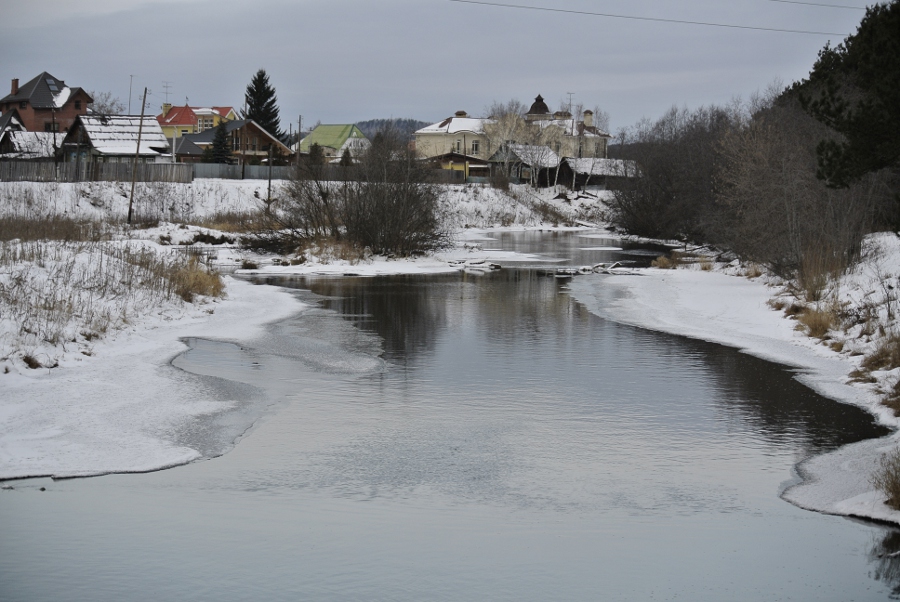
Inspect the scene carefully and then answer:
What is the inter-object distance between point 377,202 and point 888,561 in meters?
35.8

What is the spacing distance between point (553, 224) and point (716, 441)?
84.0 m

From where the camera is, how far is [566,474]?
10.3 meters

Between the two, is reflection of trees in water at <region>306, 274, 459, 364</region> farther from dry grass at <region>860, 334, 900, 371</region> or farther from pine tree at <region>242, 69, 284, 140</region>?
pine tree at <region>242, 69, 284, 140</region>

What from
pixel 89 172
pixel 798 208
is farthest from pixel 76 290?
pixel 89 172

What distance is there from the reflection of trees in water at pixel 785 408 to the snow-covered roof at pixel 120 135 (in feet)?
233

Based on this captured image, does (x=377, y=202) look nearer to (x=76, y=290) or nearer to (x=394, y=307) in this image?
(x=394, y=307)

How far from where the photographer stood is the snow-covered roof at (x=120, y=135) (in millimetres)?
79000

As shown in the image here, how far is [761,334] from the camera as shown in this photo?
2123 cm

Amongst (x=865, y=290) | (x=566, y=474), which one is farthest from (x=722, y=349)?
(x=566, y=474)

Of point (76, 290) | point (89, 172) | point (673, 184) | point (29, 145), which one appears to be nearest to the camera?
point (76, 290)

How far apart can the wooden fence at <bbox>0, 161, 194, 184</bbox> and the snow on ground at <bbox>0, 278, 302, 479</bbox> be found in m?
54.7

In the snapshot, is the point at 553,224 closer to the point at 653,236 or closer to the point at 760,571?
the point at 653,236

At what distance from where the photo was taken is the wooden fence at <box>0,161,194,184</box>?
6738 centimetres

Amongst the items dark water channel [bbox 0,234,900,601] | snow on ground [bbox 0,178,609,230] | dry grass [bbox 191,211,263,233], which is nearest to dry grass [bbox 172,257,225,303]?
dark water channel [bbox 0,234,900,601]
